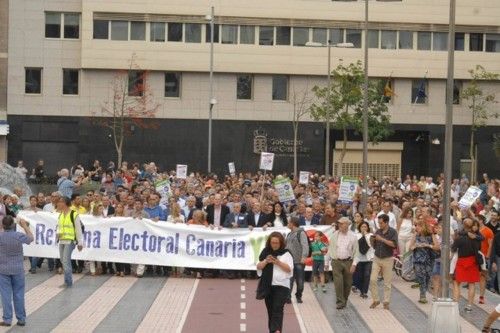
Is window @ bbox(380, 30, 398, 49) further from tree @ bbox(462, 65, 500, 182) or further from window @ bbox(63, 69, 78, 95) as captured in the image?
window @ bbox(63, 69, 78, 95)

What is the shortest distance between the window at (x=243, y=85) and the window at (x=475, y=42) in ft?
40.7

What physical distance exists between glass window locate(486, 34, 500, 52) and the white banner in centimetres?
4242

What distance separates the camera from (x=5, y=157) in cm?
6444

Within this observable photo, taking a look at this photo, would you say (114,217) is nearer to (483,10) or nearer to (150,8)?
(150,8)

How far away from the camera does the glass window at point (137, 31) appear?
208 ft

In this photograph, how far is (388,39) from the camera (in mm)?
65188

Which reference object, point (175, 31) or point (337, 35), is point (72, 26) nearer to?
point (175, 31)

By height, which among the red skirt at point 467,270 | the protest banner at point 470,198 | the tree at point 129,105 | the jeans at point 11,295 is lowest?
the jeans at point 11,295

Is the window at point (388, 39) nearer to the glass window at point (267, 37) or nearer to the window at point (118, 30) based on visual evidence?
the glass window at point (267, 37)

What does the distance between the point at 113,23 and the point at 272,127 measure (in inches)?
404

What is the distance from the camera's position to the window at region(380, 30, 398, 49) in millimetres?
65062

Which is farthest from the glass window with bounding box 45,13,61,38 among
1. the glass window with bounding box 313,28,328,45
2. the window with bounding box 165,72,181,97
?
the glass window with bounding box 313,28,328,45

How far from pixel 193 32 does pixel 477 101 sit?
1621 cm

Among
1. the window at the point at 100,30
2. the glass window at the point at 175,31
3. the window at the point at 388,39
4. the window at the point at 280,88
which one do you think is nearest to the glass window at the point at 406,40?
the window at the point at 388,39
